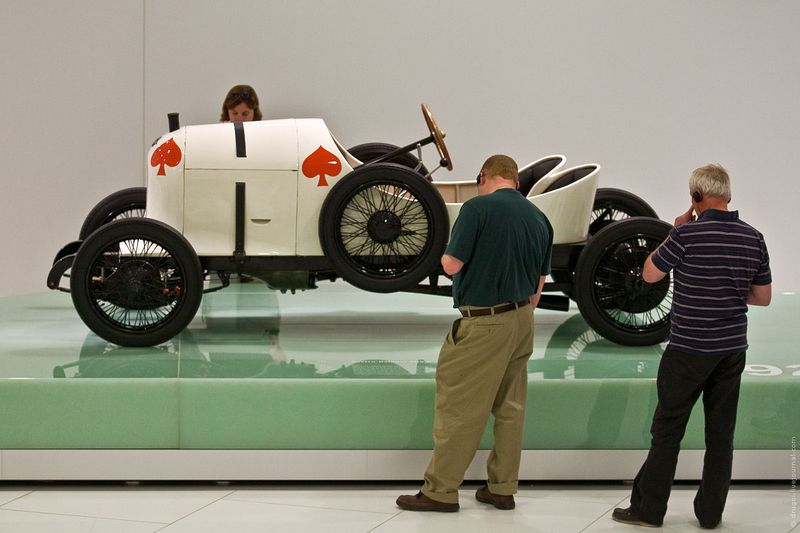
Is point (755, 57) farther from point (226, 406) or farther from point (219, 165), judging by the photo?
point (226, 406)

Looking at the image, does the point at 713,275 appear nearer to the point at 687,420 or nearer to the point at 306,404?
the point at 687,420

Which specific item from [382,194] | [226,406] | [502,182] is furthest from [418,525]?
[382,194]

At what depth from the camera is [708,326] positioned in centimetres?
385

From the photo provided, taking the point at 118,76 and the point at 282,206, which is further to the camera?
the point at 118,76

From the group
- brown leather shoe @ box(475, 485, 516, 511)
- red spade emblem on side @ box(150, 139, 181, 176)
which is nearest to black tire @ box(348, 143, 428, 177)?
red spade emblem on side @ box(150, 139, 181, 176)

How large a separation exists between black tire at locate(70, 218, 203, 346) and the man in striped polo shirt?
2303mm

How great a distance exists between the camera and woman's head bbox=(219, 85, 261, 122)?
637 cm

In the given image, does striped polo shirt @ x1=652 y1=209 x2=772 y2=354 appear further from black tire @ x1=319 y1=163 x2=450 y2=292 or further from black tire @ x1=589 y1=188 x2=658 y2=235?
black tire @ x1=589 y1=188 x2=658 y2=235

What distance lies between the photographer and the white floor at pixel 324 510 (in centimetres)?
401

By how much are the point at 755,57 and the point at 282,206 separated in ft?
15.7

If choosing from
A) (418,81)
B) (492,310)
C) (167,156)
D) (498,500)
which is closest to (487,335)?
(492,310)

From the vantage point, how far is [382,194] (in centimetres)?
539

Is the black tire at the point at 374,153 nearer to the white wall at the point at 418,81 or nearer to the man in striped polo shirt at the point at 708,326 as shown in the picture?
the white wall at the point at 418,81

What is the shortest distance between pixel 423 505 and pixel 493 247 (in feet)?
3.31
